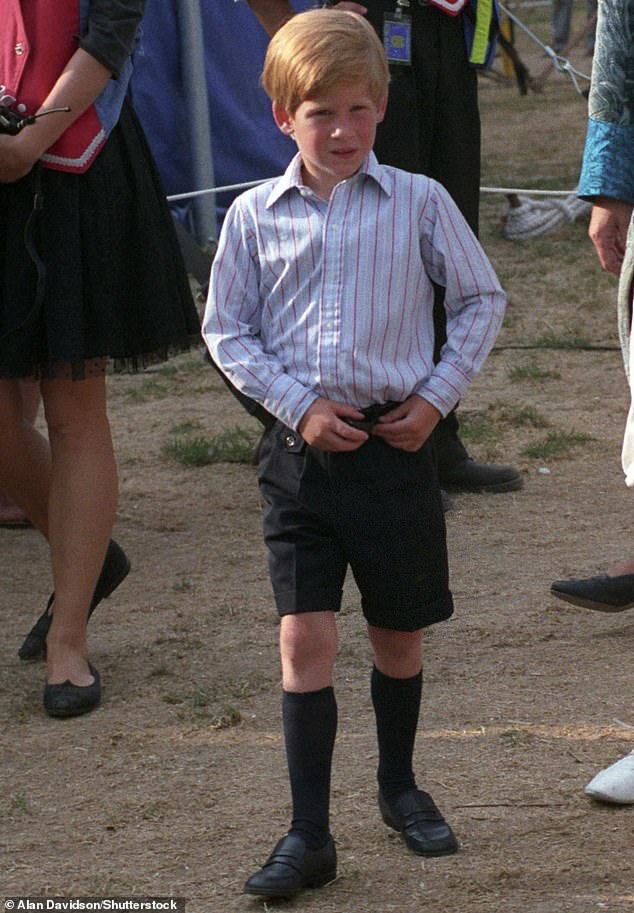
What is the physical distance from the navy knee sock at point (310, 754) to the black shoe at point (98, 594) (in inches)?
46.6

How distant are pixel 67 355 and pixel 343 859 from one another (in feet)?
3.89

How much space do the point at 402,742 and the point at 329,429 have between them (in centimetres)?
59

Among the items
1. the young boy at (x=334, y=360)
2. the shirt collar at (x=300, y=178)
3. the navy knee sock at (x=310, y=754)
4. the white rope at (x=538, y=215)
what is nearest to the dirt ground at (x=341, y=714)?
the navy knee sock at (x=310, y=754)

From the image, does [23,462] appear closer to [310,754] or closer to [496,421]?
[310,754]

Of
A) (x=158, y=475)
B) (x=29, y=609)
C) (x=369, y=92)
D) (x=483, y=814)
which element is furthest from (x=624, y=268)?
(x=158, y=475)

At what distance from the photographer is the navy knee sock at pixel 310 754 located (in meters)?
2.62

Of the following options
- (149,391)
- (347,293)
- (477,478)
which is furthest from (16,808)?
(149,391)

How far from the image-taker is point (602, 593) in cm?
367

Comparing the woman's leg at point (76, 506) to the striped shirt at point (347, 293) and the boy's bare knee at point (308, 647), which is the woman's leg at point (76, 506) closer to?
the striped shirt at point (347, 293)

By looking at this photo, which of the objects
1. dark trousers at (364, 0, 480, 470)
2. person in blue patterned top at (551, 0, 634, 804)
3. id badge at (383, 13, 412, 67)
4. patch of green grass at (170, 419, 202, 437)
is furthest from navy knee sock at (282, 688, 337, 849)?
patch of green grass at (170, 419, 202, 437)

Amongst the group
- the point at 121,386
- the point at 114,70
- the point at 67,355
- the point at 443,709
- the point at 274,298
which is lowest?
the point at 121,386

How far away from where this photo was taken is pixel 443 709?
335cm

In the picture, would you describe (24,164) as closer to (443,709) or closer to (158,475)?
(443,709)

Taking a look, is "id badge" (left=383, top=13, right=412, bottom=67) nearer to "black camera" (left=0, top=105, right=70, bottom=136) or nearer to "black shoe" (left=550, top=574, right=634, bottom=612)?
"black camera" (left=0, top=105, right=70, bottom=136)
